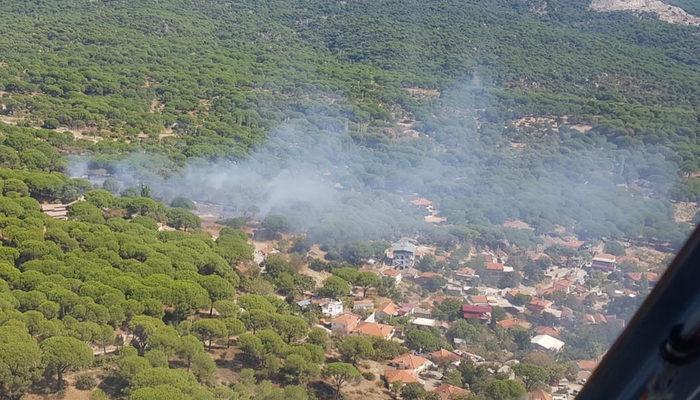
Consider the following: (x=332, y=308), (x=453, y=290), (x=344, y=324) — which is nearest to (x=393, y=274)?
(x=453, y=290)

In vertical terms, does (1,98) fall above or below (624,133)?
below

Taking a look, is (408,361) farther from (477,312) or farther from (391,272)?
(391,272)

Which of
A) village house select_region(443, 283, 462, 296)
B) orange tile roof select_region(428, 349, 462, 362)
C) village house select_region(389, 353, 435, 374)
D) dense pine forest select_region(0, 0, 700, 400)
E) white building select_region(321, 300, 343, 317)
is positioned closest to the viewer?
dense pine forest select_region(0, 0, 700, 400)

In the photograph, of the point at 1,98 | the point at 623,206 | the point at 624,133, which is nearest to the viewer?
the point at 623,206

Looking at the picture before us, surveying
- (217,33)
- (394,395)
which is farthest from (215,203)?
(217,33)

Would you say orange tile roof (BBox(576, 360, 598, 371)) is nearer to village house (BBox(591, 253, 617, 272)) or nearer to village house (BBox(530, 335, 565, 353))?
village house (BBox(530, 335, 565, 353))

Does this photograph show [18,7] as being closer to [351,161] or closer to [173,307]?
[351,161]

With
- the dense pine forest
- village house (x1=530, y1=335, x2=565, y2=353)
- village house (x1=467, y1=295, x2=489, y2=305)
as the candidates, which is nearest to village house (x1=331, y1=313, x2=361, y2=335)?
the dense pine forest
